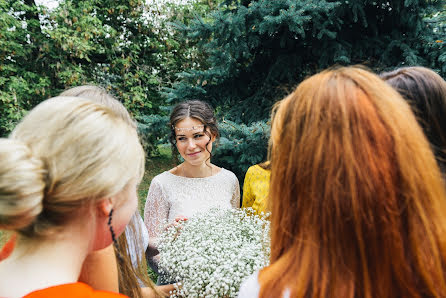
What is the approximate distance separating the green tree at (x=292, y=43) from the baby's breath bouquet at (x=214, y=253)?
2.41 m

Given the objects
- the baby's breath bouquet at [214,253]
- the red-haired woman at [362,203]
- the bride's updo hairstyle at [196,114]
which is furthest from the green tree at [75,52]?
the red-haired woman at [362,203]

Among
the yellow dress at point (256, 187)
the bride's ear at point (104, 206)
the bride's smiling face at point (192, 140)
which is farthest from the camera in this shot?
the bride's smiling face at point (192, 140)

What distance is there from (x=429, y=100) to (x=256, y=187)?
154cm

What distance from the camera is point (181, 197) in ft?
9.39

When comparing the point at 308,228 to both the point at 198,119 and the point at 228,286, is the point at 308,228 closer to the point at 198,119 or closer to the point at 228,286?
the point at 228,286

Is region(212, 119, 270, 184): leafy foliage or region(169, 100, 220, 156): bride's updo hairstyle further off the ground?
region(169, 100, 220, 156): bride's updo hairstyle

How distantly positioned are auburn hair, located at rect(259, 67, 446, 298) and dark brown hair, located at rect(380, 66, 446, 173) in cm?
91

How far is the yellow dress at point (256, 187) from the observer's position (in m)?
2.75

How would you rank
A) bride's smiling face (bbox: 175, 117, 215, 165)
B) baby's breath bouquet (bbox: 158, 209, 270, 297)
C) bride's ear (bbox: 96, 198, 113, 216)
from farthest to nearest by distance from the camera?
bride's smiling face (bbox: 175, 117, 215, 165)
baby's breath bouquet (bbox: 158, 209, 270, 297)
bride's ear (bbox: 96, 198, 113, 216)

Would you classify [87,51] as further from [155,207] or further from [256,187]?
[256,187]

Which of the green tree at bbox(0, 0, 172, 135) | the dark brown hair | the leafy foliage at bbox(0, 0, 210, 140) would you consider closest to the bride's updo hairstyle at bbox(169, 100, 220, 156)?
the dark brown hair

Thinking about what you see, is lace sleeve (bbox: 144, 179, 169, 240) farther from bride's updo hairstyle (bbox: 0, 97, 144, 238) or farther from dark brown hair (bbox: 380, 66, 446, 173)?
dark brown hair (bbox: 380, 66, 446, 173)

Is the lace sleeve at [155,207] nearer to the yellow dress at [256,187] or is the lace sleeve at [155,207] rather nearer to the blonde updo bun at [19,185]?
the yellow dress at [256,187]

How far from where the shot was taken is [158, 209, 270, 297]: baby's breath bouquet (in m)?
1.47
